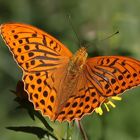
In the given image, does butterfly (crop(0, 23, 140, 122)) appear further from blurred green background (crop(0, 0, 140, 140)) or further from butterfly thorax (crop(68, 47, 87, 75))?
blurred green background (crop(0, 0, 140, 140))

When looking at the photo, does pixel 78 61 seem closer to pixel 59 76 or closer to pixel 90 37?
pixel 59 76

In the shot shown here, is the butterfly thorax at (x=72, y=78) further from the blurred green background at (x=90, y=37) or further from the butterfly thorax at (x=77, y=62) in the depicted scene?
the blurred green background at (x=90, y=37)

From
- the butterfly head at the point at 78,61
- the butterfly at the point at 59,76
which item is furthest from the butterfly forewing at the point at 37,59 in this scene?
the butterfly head at the point at 78,61

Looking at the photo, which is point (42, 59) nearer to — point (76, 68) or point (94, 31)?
point (76, 68)

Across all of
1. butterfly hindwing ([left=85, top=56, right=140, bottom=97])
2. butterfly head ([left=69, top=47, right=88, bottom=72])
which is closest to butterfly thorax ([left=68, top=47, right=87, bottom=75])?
butterfly head ([left=69, top=47, right=88, bottom=72])

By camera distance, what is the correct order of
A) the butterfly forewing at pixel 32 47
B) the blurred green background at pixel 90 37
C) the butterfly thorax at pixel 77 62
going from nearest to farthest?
the butterfly forewing at pixel 32 47 → the butterfly thorax at pixel 77 62 → the blurred green background at pixel 90 37
